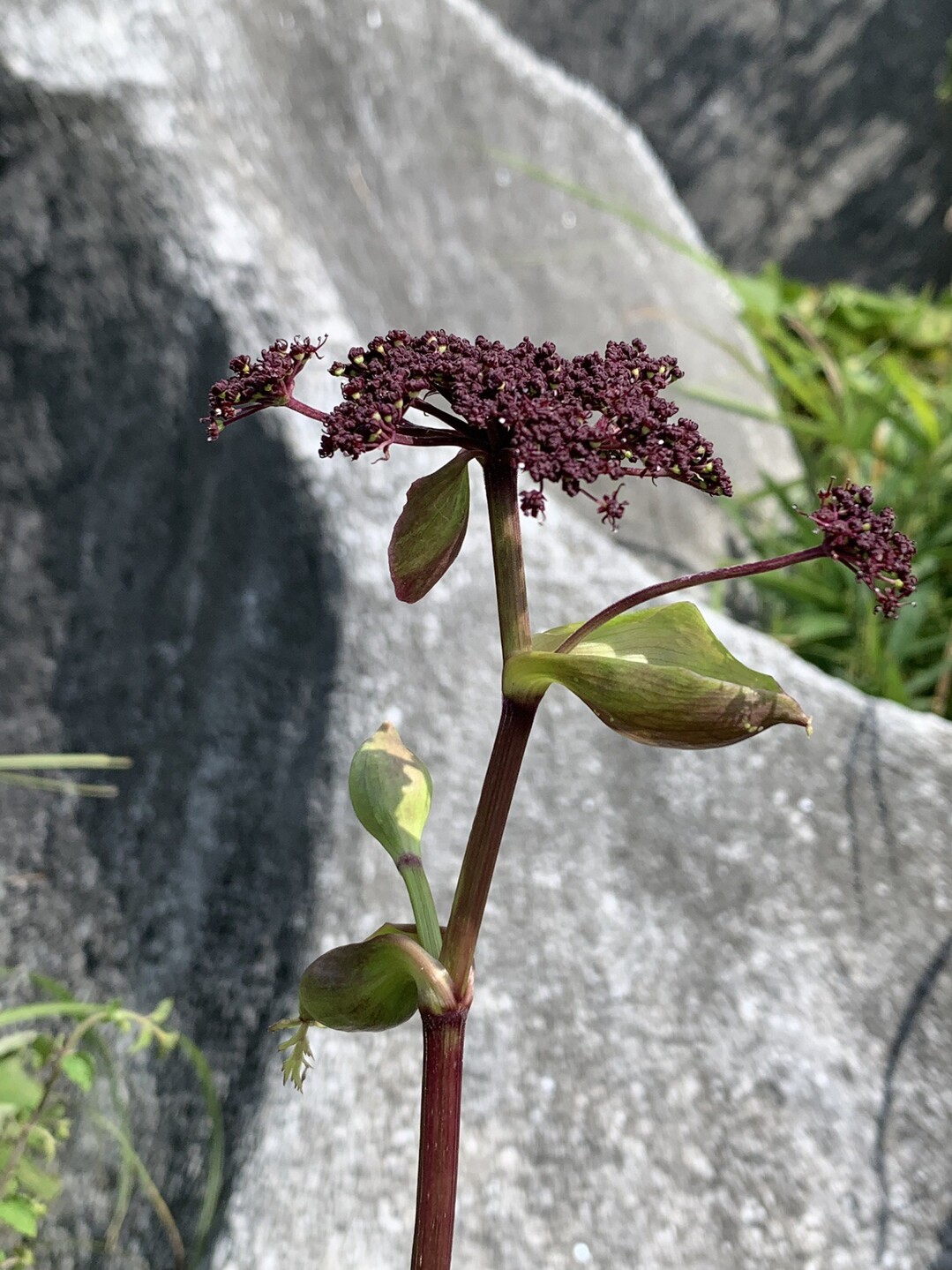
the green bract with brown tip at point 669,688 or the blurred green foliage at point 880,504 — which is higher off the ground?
the blurred green foliage at point 880,504

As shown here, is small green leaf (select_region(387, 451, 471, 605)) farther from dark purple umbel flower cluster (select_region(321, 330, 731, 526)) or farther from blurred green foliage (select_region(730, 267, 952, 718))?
blurred green foliage (select_region(730, 267, 952, 718))

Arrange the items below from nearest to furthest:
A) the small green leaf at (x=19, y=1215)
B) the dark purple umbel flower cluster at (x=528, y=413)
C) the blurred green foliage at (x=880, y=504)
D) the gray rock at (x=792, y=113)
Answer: the dark purple umbel flower cluster at (x=528, y=413), the small green leaf at (x=19, y=1215), the blurred green foliage at (x=880, y=504), the gray rock at (x=792, y=113)

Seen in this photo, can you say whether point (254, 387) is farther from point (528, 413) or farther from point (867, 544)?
point (867, 544)

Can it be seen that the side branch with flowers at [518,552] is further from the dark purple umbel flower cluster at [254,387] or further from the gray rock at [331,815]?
the gray rock at [331,815]

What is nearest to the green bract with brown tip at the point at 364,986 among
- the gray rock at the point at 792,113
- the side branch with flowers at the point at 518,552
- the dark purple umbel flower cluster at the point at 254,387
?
the side branch with flowers at the point at 518,552

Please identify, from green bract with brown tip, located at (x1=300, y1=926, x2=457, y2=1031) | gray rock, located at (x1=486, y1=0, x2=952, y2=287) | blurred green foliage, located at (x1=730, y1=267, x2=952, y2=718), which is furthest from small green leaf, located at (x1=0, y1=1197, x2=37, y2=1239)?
gray rock, located at (x1=486, y1=0, x2=952, y2=287)
